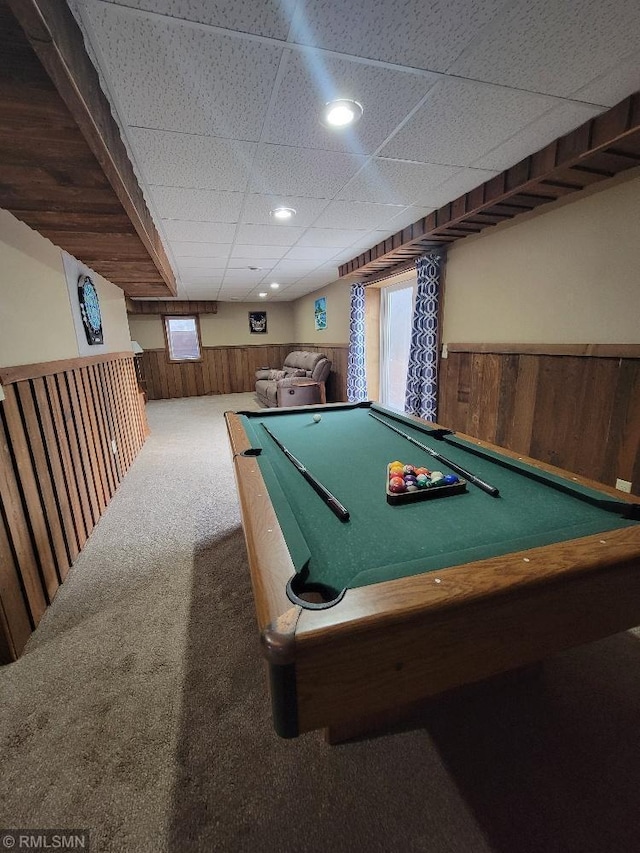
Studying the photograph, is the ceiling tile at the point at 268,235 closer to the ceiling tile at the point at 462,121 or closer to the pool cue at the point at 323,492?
the ceiling tile at the point at 462,121

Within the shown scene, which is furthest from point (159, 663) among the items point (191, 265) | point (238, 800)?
point (191, 265)

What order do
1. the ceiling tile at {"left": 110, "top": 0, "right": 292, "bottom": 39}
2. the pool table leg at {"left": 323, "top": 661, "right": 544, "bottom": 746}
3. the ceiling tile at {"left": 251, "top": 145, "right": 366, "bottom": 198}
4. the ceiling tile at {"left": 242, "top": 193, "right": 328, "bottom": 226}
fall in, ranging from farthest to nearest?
the ceiling tile at {"left": 242, "top": 193, "right": 328, "bottom": 226}
the ceiling tile at {"left": 251, "top": 145, "right": 366, "bottom": 198}
the pool table leg at {"left": 323, "top": 661, "right": 544, "bottom": 746}
the ceiling tile at {"left": 110, "top": 0, "right": 292, "bottom": 39}

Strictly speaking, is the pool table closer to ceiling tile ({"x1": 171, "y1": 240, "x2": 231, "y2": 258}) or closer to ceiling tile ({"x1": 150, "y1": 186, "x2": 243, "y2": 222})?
ceiling tile ({"x1": 150, "y1": 186, "x2": 243, "y2": 222})

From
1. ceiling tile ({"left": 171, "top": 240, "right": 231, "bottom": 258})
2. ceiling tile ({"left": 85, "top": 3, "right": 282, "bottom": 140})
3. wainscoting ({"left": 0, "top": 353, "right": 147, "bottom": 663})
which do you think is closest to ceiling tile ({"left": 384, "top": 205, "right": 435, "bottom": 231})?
ceiling tile ({"left": 85, "top": 3, "right": 282, "bottom": 140})

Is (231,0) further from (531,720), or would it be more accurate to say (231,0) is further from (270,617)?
(531,720)

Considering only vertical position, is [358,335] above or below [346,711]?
above

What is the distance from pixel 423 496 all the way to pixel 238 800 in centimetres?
106

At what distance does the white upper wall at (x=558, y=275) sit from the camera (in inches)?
81.9

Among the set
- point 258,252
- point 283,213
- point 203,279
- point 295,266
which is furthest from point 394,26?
point 203,279

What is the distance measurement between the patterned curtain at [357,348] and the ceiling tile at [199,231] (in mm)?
2208

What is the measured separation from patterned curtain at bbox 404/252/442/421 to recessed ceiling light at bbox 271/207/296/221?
151 cm

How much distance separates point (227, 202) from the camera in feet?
8.45

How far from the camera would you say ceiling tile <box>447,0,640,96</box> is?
112 centimetres

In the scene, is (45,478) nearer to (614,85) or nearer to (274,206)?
(274,206)
